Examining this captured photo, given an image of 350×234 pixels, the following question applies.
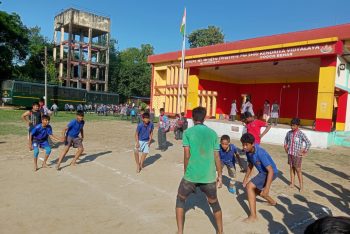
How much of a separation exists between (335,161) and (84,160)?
29.0 feet

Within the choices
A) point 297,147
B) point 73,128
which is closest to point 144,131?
point 73,128

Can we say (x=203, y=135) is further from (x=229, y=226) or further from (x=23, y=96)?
(x=23, y=96)

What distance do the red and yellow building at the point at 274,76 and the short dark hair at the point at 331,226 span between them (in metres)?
15.1

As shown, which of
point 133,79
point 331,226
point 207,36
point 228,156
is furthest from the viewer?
point 207,36

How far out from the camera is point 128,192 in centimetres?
652

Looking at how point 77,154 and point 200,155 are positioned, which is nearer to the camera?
point 200,155

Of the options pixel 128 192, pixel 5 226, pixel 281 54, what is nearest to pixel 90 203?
pixel 128 192

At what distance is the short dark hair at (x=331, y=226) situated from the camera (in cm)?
123

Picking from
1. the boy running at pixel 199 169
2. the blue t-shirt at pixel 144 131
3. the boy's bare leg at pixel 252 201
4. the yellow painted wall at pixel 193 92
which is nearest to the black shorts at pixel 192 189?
the boy running at pixel 199 169

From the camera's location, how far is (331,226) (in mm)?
1250

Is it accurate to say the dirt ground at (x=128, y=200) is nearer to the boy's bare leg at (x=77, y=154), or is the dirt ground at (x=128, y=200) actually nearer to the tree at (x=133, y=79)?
the boy's bare leg at (x=77, y=154)

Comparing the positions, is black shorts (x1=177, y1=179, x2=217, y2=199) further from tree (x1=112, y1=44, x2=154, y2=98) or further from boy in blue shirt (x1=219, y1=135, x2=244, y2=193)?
tree (x1=112, y1=44, x2=154, y2=98)

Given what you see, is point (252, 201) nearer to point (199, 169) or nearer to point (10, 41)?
point (199, 169)

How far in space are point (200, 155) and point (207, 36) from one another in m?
59.7
